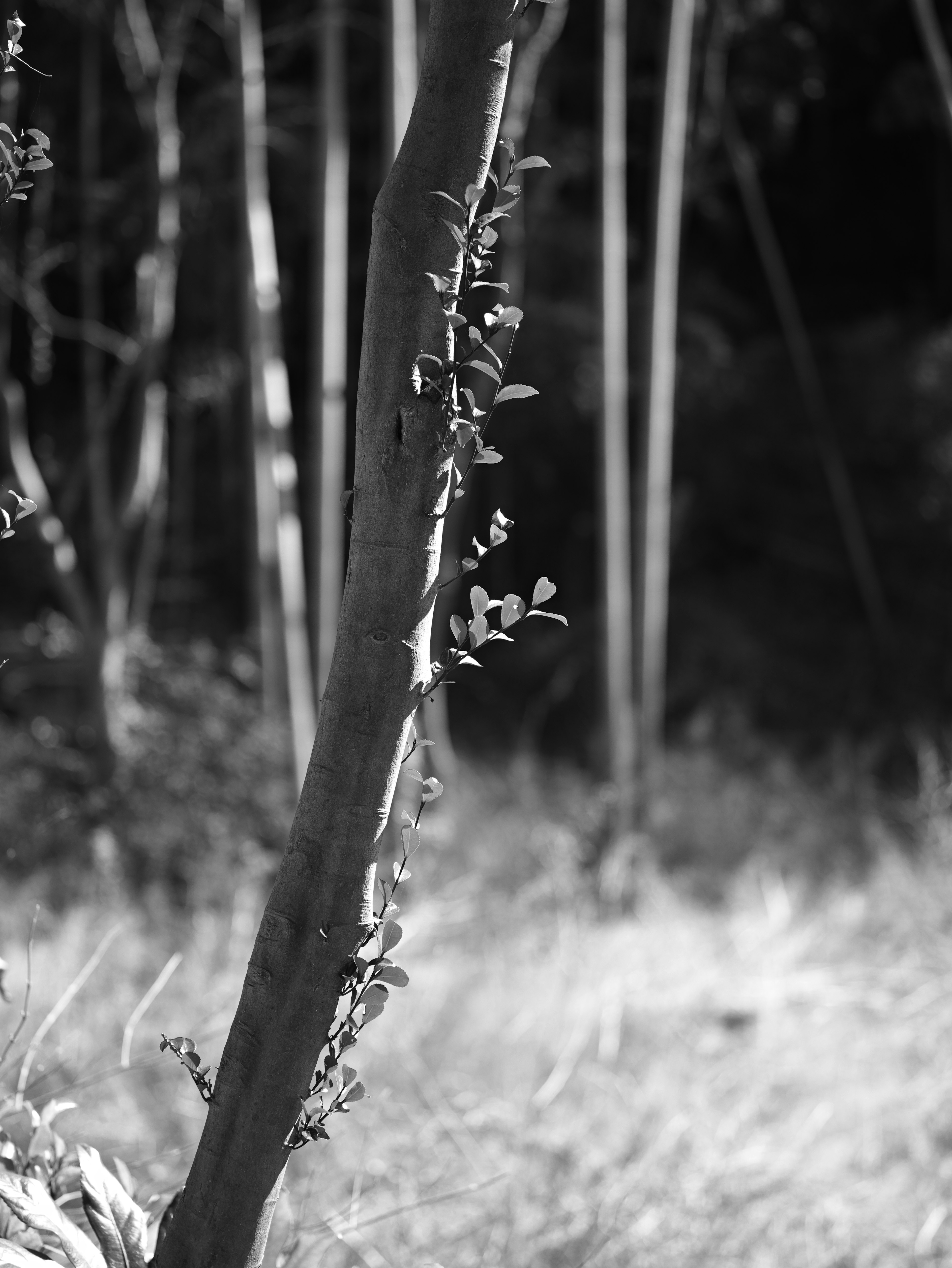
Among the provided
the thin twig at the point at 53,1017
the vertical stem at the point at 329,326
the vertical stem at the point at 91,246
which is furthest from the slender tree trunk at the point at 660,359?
the thin twig at the point at 53,1017

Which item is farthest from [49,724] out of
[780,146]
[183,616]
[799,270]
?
[799,270]

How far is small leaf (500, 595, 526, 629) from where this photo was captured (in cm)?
99

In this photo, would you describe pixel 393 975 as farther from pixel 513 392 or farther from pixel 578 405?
pixel 578 405

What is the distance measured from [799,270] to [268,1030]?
10576 mm

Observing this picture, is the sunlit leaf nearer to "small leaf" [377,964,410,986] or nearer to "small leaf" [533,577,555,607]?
"small leaf" [533,577,555,607]

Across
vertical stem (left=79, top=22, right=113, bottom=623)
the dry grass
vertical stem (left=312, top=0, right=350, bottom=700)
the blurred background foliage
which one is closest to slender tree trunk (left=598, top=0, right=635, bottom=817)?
the blurred background foliage

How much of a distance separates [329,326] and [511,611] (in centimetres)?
428

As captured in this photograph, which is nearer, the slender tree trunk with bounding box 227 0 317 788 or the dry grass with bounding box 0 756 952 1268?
the dry grass with bounding box 0 756 952 1268

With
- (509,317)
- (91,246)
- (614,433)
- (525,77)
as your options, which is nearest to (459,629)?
(509,317)

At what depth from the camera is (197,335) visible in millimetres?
8781

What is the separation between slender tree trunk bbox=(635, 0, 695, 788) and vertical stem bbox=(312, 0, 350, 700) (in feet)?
3.89

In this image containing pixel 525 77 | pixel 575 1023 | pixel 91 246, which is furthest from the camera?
pixel 91 246

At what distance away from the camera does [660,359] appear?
17.8 feet

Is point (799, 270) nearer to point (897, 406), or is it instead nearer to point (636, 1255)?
point (897, 406)
